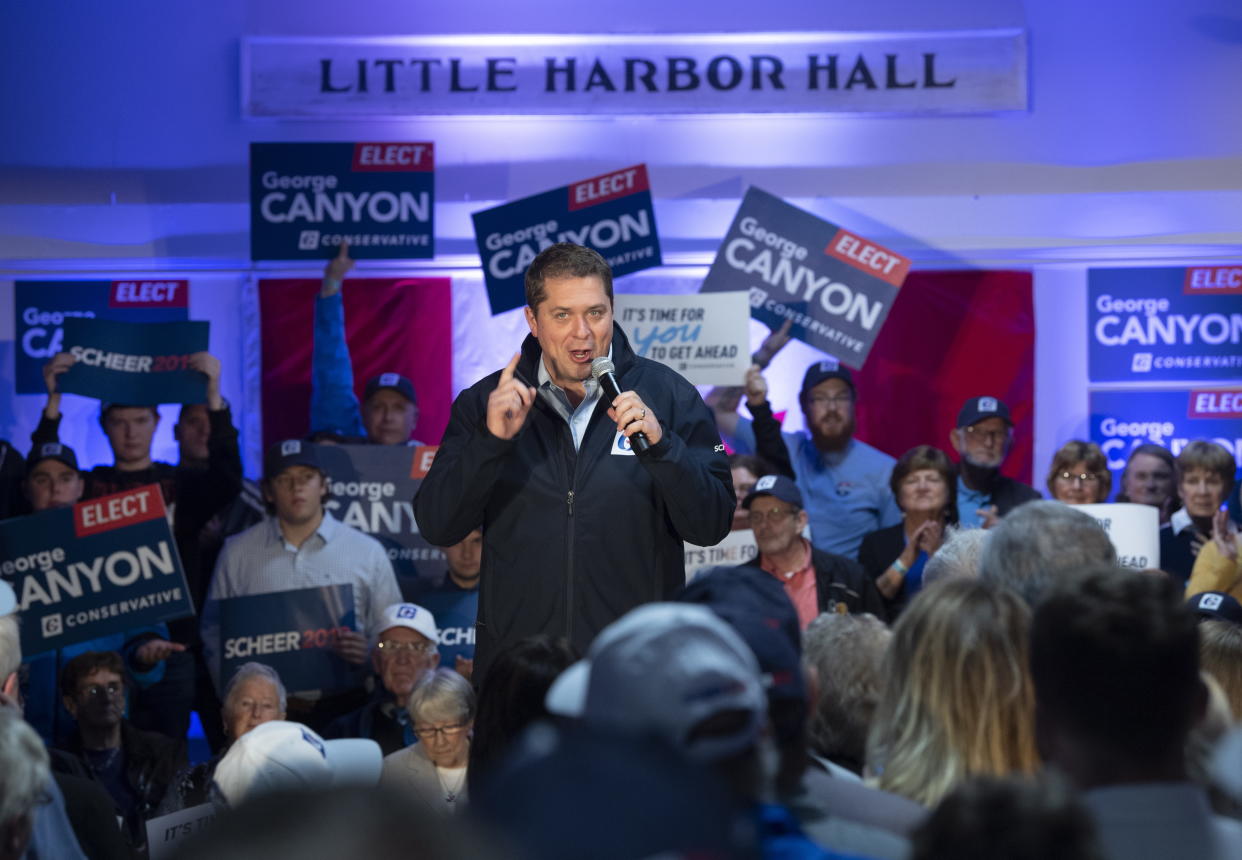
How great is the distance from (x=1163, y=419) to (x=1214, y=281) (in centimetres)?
88

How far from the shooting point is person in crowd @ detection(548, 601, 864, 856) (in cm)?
143

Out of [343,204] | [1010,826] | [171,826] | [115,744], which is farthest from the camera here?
[343,204]

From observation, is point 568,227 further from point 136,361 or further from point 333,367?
point 136,361

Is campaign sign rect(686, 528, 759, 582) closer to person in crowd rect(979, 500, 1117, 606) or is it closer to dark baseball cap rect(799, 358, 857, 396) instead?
dark baseball cap rect(799, 358, 857, 396)

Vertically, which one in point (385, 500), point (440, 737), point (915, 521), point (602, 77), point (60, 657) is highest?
point (602, 77)

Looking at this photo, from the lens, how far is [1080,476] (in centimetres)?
632

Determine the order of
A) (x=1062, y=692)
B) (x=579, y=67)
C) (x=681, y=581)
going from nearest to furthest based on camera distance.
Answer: (x=1062, y=692) → (x=681, y=581) → (x=579, y=67)

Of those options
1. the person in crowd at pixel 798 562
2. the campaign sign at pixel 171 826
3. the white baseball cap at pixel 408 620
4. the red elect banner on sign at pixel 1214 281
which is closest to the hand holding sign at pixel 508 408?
Result: the campaign sign at pixel 171 826

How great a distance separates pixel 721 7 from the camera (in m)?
8.94

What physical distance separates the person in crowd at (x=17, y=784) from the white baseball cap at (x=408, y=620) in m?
3.71

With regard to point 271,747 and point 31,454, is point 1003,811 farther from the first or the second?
point 31,454

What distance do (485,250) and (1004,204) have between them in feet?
11.6

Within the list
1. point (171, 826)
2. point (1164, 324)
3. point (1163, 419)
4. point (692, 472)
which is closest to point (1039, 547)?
point (692, 472)

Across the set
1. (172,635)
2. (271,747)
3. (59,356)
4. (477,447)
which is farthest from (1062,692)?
(59,356)
